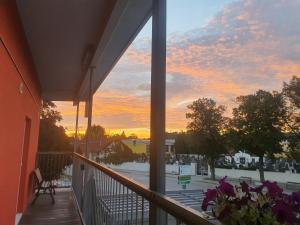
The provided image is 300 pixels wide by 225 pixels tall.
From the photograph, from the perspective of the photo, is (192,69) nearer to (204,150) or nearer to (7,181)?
(204,150)

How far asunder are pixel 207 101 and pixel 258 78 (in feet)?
0.83

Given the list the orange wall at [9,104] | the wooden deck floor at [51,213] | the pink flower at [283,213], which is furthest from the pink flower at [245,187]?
the wooden deck floor at [51,213]

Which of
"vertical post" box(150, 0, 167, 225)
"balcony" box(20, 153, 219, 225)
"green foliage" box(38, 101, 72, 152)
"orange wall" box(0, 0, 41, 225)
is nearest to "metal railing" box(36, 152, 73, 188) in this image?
"balcony" box(20, 153, 219, 225)

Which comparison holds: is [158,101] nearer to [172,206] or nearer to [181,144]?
[181,144]

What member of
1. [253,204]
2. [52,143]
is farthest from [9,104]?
[52,143]

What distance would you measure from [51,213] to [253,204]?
507 centimetres

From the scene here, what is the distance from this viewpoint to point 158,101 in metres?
1.56

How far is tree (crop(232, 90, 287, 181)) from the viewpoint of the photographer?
772mm

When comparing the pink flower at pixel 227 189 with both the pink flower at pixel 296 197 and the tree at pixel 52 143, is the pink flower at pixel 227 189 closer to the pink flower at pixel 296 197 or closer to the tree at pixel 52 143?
the pink flower at pixel 296 197

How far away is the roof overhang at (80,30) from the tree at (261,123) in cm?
165

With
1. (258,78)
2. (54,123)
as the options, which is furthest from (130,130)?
(54,123)

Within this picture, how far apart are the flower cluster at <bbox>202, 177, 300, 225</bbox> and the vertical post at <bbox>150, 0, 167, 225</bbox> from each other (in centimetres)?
67

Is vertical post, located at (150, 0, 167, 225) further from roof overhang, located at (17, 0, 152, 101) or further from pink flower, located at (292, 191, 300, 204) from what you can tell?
pink flower, located at (292, 191, 300, 204)

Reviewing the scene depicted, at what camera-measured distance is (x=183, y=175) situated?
1.18 metres
